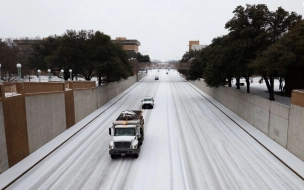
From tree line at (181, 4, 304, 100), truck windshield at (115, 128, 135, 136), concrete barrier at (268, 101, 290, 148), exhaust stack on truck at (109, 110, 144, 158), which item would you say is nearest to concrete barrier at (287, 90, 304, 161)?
concrete barrier at (268, 101, 290, 148)

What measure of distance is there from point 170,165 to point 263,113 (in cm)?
1224

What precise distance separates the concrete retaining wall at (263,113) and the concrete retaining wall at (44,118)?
63.6 feet

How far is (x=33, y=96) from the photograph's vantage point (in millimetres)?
18953

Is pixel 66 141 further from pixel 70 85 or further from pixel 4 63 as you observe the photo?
pixel 4 63

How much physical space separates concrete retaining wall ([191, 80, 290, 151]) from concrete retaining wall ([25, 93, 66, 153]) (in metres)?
19.4

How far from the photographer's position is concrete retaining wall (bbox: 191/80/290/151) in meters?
19.0

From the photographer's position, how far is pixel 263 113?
2292 centimetres

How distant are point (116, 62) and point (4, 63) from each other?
832 inches

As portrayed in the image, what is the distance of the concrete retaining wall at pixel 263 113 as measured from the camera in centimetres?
1905

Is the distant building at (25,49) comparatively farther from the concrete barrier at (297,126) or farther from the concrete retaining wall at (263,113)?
the concrete barrier at (297,126)

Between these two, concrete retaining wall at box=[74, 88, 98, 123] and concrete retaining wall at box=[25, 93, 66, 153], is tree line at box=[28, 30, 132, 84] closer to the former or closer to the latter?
concrete retaining wall at box=[74, 88, 98, 123]

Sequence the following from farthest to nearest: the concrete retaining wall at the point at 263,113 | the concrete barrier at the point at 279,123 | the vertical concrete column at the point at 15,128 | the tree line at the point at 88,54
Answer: the tree line at the point at 88,54 → the concrete retaining wall at the point at 263,113 → the concrete barrier at the point at 279,123 → the vertical concrete column at the point at 15,128

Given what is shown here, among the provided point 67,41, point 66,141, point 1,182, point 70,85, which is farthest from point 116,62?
point 1,182

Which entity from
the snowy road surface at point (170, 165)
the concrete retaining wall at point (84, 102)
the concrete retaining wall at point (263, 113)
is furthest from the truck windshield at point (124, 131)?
the concrete retaining wall at point (84, 102)
